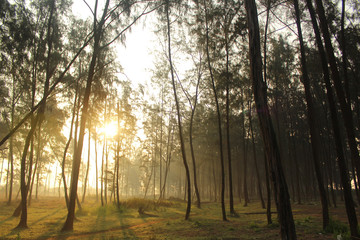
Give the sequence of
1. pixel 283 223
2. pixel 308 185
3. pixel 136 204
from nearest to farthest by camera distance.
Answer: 1. pixel 283 223
2. pixel 136 204
3. pixel 308 185

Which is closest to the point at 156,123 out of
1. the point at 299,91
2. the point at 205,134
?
the point at 205,134

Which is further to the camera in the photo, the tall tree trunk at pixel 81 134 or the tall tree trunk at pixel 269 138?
the tall tree trunk at pixel 81 134

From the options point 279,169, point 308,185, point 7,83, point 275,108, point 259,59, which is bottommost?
point 308,185

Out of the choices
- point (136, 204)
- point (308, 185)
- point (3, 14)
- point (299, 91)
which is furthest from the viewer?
point (308, 185)

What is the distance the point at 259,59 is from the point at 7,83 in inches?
716

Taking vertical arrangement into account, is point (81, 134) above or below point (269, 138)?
above

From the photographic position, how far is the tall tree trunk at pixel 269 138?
17.9 ft

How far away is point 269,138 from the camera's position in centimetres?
585

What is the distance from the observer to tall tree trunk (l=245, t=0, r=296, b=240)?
547cm

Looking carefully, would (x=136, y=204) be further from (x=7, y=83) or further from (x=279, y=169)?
(x=279, y=169)

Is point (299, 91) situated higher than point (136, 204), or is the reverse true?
point (299, 91)

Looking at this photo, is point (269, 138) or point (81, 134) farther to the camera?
point (81, 134)

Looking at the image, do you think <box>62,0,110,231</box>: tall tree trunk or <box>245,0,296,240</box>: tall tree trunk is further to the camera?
<box>62,0,110,231</box>: tall tree trunk

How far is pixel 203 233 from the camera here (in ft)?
30.7
